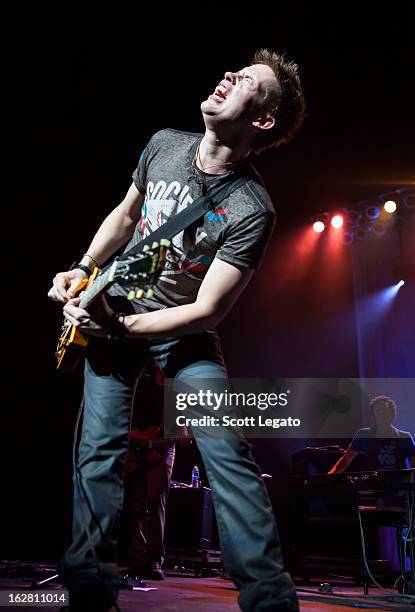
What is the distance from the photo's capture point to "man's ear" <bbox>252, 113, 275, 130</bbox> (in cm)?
228

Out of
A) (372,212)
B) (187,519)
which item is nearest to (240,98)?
(187,519)

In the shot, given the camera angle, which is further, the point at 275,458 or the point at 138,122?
the point at 275,458

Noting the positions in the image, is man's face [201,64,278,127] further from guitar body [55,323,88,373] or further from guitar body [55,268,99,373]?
guitar body [55,323,88,373]

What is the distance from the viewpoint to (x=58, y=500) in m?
6.65

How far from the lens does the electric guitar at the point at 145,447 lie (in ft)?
18.1

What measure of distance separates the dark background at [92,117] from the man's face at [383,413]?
3212 mm

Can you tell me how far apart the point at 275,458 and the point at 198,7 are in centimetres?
650

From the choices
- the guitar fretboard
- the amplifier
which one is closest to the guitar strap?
the guitar fretboard

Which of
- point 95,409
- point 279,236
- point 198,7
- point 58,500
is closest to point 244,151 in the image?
point 95,409

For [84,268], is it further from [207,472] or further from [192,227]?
[207,472]

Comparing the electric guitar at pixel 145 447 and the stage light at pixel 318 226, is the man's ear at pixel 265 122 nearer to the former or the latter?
the electric guitar at pixel 145 447

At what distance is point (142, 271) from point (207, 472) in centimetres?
72

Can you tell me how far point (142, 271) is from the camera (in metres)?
1.82

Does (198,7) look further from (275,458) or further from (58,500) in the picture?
(275,458)
